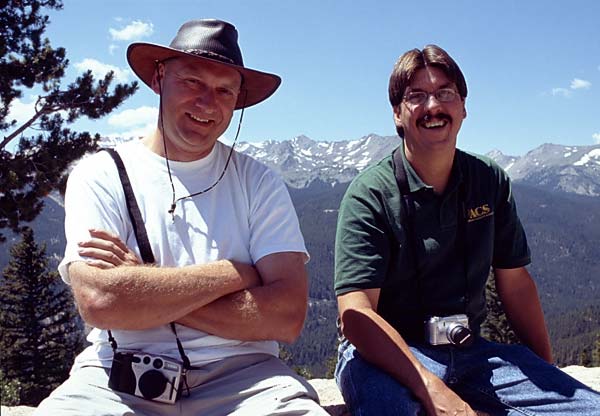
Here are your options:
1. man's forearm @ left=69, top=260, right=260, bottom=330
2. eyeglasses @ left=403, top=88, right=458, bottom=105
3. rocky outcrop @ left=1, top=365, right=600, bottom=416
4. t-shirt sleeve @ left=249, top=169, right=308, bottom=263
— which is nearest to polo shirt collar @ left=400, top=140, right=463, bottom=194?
eyeglasses @ left=403, top=88, right=458, bottom=105

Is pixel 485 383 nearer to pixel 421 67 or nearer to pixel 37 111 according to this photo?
pixel 421 67

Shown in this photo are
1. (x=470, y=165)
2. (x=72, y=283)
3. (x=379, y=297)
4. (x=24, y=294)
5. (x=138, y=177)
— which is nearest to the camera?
(x=72, y=283)

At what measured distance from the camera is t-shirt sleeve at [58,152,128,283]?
2633mm

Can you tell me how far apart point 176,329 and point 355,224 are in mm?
1090

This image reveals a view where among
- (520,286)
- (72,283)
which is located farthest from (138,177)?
(520,286)

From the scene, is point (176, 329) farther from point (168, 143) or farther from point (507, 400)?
point (507, 400)

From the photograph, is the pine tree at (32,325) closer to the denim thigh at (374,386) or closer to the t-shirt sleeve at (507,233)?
the denim thigh at (374,386)

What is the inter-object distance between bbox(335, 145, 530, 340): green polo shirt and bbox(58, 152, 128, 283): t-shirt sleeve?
1.20 meters

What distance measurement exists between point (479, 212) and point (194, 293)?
1.74 metres

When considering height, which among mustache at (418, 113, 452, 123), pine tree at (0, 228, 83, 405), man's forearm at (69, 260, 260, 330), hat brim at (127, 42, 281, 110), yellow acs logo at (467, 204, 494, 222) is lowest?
pine tree at (0, 228, 83, 405)

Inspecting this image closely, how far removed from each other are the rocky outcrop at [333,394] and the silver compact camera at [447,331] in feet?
2.94

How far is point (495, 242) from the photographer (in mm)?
3475

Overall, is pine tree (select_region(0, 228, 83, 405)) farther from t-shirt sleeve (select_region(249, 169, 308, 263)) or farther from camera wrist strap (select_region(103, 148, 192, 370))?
t-shirt sleeve (select_region(249, 169, 308, 263))

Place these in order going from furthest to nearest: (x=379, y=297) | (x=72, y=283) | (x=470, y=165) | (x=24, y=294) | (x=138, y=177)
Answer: (x=24, y=294) < (x=470, y=165) < (x=379, y=297) < (x=138, y=177) < (x=72, y=283)
